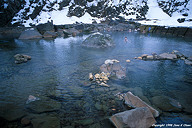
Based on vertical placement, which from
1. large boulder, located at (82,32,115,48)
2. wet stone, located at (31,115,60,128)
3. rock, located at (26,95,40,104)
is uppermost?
large boulder, located at (82,32,115,48)

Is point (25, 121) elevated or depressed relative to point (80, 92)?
depressed

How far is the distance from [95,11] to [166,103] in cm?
6307

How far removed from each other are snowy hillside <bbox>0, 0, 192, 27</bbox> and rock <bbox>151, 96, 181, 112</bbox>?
3447 centimetres

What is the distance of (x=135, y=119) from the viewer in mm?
3014

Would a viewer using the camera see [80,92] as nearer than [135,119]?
No

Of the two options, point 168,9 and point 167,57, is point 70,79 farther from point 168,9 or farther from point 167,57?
point 168,9

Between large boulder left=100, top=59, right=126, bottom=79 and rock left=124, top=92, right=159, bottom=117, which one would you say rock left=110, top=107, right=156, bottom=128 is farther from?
large boulder left=100, top=59, right=126, bottom=79

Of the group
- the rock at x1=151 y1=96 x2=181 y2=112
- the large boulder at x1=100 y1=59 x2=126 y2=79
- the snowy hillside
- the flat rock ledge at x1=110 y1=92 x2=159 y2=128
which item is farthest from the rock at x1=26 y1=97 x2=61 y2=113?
the snowy hillside

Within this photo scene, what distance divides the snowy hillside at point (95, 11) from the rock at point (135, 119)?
36121 millimetres

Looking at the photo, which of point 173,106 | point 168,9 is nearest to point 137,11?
point 168,9

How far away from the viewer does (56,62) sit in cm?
877

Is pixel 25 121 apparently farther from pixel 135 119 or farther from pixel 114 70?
pixel 114 70

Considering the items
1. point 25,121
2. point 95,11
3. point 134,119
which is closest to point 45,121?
point 25,121

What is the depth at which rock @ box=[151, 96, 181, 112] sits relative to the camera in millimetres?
3922
